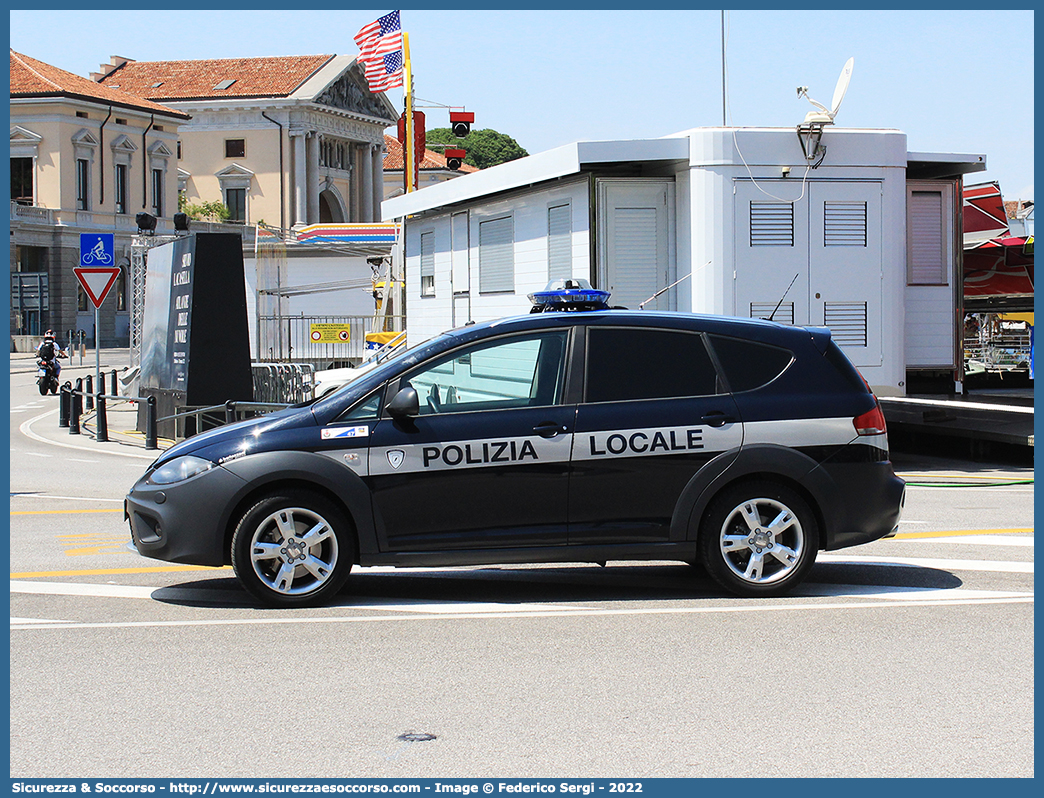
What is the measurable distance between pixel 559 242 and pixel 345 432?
8079 millimetres

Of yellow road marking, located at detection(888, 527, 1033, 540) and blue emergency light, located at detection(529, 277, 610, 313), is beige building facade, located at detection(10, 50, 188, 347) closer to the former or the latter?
yellow road marking, located at detection(888, 527, 1033, 540)

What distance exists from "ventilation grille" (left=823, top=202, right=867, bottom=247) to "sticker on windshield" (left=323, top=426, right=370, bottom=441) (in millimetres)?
8457

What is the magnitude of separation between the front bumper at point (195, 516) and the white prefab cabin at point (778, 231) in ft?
25.2

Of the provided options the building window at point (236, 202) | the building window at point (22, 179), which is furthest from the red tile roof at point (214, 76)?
the building window at point (22, 179)

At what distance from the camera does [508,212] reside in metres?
16.5

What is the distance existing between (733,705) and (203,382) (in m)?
15.0

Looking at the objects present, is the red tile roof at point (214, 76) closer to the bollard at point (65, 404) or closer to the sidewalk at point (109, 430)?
the sidewalk at point (109, 430)

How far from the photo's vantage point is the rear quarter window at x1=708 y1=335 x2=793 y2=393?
25.3 ft

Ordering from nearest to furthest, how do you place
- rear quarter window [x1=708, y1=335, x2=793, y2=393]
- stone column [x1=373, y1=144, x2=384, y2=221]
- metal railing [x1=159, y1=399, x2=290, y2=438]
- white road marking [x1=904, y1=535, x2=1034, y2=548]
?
rear quarter window [x1=708, y1=335, x2=793, y2=393] < white road marking [x1=904, y1=535, x2=1034, y2=548] < metal railing [x1=159, y1=399, x2=290, y2=438] < stone column [x1=373, y1=144, x2=384, y2=221]

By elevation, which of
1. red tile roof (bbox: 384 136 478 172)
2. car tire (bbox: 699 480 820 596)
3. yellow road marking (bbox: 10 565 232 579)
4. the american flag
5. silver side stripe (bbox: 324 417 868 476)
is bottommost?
yellow road marking (bbox: 10 565 232 579)

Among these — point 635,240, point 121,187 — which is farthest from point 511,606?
point 121,187

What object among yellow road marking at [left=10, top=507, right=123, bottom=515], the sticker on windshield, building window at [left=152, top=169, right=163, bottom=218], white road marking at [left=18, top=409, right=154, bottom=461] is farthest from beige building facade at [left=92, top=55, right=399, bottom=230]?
the sticker on windshield
